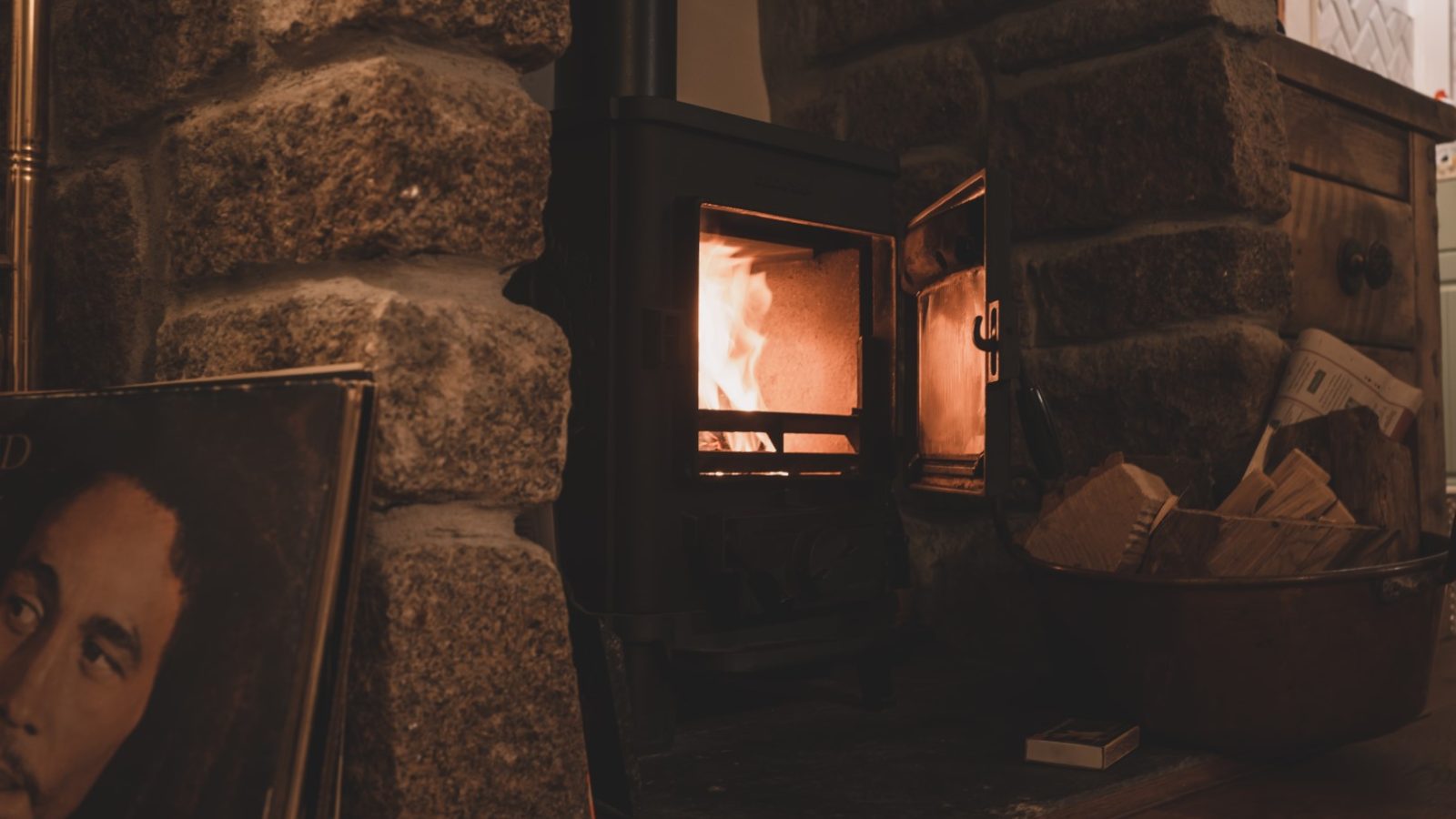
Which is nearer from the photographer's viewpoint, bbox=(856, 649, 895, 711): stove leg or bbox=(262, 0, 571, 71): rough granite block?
bbox=(262, 0, 571, 71): rough granite block

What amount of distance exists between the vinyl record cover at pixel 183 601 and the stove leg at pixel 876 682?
3.04ft

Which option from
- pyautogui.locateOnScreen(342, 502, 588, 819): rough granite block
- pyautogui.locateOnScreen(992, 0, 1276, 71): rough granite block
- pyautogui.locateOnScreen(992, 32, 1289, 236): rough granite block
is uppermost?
pyautogui.locateOnScreen(992, 0, 1276, 71): rough granite block

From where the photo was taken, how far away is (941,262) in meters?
1.80

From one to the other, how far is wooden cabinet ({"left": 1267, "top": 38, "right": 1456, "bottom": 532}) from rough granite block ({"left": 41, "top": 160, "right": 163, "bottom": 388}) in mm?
1535

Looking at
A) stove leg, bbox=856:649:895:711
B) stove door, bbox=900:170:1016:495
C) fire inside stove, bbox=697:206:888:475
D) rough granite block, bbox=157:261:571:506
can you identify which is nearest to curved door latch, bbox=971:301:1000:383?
stove door, bbox=900:170:1016:495

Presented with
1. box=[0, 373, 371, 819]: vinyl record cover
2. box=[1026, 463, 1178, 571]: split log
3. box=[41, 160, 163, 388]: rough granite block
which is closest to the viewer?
box=[0, 373, 371, 819]: vinyl record cover

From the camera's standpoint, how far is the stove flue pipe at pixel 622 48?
5.11ft

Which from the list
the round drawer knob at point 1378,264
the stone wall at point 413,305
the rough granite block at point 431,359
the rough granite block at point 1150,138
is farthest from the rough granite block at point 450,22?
the round drawer knob at point 1378,264

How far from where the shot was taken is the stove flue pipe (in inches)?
61.4

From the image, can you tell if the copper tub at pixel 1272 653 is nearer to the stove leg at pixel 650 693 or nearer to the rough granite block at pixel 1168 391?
the rough granite block at pixel 1168 391

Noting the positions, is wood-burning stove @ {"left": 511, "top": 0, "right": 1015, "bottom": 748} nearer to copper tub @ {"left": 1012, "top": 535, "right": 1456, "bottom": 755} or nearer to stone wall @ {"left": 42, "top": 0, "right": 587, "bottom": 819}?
copper tub @ {"left": 1012, "top": 535, "right": 1456, "bottom": 755}

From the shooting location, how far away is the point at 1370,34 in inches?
173

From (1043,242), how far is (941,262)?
0.93 feet

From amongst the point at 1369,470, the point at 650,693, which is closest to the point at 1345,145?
the point at 1369,470
